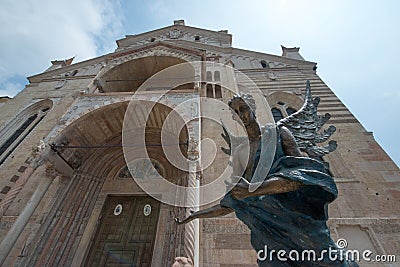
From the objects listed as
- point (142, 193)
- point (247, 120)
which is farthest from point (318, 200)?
point (142, 193)

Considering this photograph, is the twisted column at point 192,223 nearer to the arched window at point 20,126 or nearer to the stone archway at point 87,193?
the stone archway at point 87,193

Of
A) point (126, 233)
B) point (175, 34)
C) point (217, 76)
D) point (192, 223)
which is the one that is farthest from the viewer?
point (175, 34)

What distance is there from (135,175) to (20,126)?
678 cm

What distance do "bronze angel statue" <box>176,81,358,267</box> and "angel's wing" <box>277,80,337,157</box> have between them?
1 cm

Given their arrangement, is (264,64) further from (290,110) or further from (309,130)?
(309,130)

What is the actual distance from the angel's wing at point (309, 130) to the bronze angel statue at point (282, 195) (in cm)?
1

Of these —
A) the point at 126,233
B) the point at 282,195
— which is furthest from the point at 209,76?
the point at 282,195

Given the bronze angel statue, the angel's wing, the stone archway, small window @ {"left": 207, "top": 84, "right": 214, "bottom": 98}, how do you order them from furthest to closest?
small window @ {"left": 207, "top": 84, "right": 214, "bottom": 98}
the stone archway
the angel's wing
the bronze angel statue

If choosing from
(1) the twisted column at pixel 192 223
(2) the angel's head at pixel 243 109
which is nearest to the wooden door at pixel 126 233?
(1) the twisted column at pixel 192 223

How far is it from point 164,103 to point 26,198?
217 inches

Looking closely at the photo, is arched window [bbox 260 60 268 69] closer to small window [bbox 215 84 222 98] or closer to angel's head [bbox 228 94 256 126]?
small window [bbox 215 84 222 98]

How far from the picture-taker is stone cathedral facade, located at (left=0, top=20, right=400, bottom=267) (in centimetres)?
520

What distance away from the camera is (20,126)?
33.6ft

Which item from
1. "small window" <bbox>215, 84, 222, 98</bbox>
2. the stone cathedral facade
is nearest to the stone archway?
the stone cathedral facade
